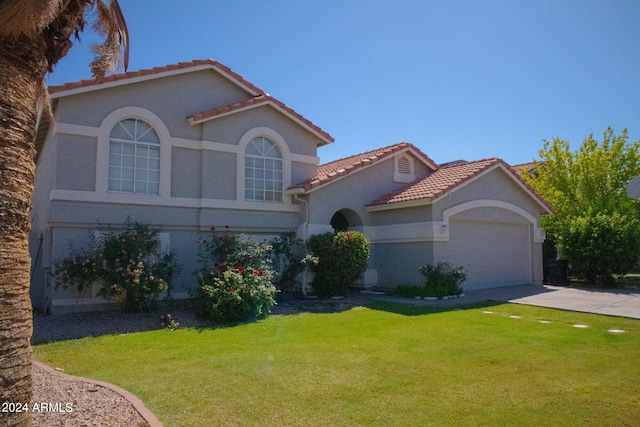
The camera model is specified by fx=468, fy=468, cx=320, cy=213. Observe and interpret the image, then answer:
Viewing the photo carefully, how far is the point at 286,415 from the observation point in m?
5.23

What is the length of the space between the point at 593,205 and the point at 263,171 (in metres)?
15.0

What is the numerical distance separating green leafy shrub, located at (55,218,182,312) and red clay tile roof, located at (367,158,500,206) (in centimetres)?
831

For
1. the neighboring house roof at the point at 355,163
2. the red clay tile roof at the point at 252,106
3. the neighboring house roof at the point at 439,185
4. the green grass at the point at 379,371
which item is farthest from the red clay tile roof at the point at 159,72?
the green grass at the point at 379,371

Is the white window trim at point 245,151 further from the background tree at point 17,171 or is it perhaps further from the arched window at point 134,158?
the background tree at point 17,171

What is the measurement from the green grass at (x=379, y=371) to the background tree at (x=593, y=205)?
339 inches

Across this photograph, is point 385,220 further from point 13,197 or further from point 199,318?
point 13,197

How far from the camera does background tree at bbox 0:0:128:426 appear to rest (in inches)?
145

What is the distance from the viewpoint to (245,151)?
15875 millimetres

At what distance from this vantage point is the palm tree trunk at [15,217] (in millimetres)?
3678

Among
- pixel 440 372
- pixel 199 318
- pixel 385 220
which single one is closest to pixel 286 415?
pixel 440 372

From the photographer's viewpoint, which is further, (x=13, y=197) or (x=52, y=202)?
(x=52, y=202)

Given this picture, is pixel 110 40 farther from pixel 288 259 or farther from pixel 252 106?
pixel 288 259

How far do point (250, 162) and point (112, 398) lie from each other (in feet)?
36.2

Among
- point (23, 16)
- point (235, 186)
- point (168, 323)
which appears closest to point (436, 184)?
point (235, 186)
